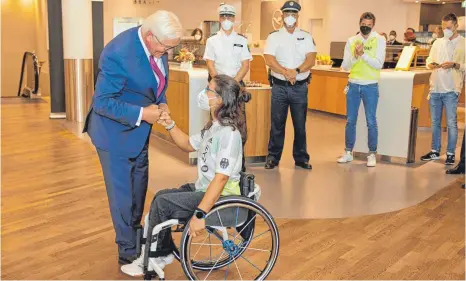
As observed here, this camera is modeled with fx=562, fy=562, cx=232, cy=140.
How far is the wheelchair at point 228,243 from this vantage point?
273 centimetres

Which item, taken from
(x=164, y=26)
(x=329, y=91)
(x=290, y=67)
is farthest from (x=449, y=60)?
(x=164, y=26)

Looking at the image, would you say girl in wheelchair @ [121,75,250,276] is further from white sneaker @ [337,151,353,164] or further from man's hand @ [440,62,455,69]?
man's hand @ [440,62,455,69]

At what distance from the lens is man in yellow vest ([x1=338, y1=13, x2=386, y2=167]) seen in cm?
564

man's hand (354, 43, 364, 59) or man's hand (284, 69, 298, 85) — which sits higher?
man's hand (354, 43, 364, 59)

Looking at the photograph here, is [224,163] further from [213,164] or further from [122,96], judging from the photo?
[122,96]

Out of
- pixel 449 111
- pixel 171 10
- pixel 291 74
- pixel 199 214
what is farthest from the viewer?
pixel 171 10

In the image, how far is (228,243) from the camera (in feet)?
9.30

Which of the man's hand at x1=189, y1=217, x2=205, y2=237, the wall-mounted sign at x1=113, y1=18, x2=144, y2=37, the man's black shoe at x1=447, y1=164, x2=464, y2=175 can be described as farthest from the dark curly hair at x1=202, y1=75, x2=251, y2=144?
the wall-mounted sign at x1=113, y1=18, x2=144, y2=37

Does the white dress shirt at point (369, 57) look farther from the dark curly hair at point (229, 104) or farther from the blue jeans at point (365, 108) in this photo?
the dark curly hair at point (229, 104)

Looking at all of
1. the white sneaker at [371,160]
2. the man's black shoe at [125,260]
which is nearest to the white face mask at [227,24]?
the white sneaker at [371,160]

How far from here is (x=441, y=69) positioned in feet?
18.9

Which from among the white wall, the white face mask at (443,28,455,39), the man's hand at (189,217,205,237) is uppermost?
the white wall

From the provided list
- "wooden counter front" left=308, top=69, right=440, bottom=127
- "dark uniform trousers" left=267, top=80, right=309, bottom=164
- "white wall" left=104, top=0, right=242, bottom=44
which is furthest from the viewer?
"white wall" left=104, top=0, right=242, bottom=44

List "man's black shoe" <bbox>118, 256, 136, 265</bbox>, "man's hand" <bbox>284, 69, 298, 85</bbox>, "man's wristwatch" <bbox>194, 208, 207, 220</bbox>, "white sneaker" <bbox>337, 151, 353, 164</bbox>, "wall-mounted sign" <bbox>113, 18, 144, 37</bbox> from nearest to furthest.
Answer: "man's wristwatch" <bbox>194, 208, 207, 220</bbox> < "man's black shoe" <bbox>118, 256, 136, 265</bbox> < "man's hand" <bbox>284, 69, 298, 85</bbox> < "white sneaker" <bbox>337, 151, 353, 164</bbox> < "wall-mounted sign" <bbox>113, 18, 144, 37</bbox>
